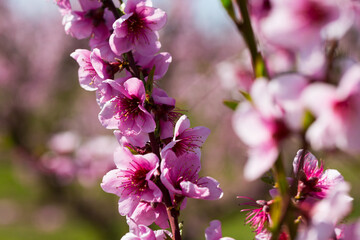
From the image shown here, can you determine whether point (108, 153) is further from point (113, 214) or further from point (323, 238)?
point (323, 238)

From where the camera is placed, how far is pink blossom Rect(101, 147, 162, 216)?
2.54ft

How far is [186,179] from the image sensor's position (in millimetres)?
790

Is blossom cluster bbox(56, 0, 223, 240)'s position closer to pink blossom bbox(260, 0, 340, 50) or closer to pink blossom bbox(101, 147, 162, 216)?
pink blossom bbox(101, 147, 162, 216)

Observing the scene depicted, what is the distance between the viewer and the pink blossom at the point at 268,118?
0.42 m

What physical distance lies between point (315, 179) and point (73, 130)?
5.31 metres

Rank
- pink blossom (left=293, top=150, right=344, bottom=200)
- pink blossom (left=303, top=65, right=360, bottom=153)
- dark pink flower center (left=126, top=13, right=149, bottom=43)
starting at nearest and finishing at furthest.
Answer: pink blossom (left=303, top=65, right=360, bottom=153)
pink blossom (left=293, top=150, right=344, bottom=200)
dark pink flower center (left=126, top=13, right=149, bottom=43)

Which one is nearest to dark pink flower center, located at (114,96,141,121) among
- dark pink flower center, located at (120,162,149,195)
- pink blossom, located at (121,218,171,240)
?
dark pink flower center, located at (120,162,149,195)

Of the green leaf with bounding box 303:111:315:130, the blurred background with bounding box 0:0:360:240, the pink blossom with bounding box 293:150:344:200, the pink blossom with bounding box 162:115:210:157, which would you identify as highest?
the green leaf with bounding box 303:111:315:130

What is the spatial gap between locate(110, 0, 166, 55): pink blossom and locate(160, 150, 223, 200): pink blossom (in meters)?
0.26

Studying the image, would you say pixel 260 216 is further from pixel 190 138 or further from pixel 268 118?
pixel 268 118

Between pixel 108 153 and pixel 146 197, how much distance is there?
252 centimetres

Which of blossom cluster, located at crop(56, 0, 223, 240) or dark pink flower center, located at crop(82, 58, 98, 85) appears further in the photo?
dark pink flower center, located at crop(82, 58, 98, 85)

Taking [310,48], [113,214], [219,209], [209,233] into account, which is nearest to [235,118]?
[310,48]

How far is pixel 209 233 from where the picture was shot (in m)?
0.73
